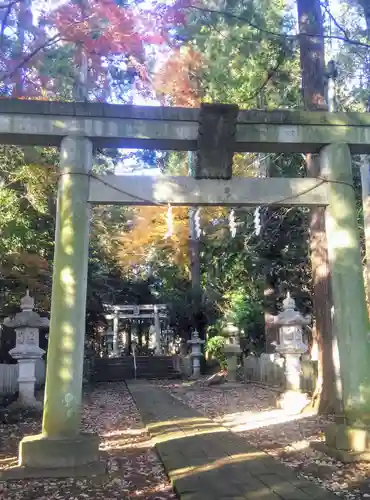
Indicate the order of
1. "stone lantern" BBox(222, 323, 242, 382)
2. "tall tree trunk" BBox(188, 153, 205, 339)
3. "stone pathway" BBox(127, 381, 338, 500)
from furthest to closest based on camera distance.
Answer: "tall tree trunk" BBox(188, 153, 205, 339) < "stone lantern" BBox(222, 323, 242, 382) < "stone pathway" BBox(127, 381, 338, 500)

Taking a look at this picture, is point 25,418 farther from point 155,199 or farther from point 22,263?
point 155,199

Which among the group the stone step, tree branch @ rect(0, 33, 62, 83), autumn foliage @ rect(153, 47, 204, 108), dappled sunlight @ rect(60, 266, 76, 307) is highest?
Result: autumn foliage @ rect(153, 47, 204, 108)

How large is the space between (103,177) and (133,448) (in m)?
3.82

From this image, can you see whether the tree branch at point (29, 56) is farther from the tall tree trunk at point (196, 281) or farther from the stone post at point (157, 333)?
the stone post at point (157, 333)

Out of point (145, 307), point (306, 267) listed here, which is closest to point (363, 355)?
point (306, 267)

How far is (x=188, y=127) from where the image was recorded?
20.4ft

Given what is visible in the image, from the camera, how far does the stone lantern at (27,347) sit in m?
11.8

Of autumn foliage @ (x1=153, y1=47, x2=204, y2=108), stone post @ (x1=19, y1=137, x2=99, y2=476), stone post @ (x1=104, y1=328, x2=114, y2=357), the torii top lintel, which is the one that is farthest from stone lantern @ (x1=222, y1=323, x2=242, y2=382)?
stone post @ (x1=104, y1=328, x2=114, y2=357)

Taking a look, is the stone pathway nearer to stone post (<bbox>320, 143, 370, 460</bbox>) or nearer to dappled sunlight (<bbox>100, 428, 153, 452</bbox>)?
dappled sunlight (<bbox>100, 428, 153, 452</bbox>)

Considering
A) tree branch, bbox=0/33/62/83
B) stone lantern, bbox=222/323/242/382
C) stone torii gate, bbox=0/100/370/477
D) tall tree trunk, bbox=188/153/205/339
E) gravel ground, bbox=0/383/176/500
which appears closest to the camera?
gravel ground, bbox=0/383/176/500

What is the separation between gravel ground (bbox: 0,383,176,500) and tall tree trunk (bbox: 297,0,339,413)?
11.6 feet

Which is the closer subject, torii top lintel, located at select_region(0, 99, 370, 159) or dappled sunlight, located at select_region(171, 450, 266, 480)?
dappled sunlight, located at select_region(171, 450, 266, 480)

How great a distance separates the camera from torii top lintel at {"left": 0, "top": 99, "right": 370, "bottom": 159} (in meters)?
5.97

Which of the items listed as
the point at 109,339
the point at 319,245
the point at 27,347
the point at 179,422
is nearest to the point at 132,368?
the point at 109,339
